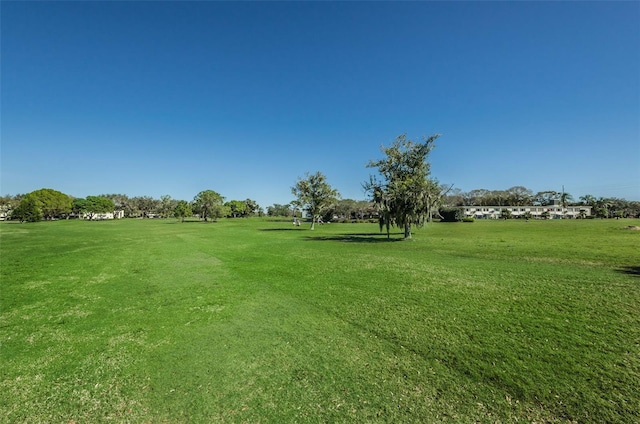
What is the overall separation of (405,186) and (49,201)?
125m

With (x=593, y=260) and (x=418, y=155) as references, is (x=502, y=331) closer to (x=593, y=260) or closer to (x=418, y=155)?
(x=593, y=260)

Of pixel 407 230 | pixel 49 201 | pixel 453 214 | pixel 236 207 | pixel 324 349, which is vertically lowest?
pixel 324 349

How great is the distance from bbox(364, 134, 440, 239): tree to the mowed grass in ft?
47.5

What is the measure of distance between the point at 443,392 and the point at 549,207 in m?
151

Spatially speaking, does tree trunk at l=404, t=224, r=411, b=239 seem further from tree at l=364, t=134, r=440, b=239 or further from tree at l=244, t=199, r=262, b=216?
tree at l=244, t=199, r=262, b=216

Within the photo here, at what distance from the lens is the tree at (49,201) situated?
95750 millimetres

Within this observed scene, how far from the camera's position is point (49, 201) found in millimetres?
97875

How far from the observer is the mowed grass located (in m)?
3.90

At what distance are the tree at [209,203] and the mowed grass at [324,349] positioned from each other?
85.3 metres

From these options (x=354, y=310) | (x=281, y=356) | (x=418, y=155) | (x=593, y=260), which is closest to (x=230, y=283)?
(x=354, y=310)

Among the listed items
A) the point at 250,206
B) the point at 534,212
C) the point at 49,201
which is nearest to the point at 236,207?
the point at 250,206

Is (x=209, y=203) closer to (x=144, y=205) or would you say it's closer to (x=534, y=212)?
(x=144, y=205)

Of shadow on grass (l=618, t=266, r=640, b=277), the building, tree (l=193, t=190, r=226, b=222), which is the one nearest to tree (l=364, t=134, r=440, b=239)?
shadow on grass (l=618, t=266, r=640, b=277)

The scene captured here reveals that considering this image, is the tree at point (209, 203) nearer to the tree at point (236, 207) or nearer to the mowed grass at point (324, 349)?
the tree at point (236, 207)
